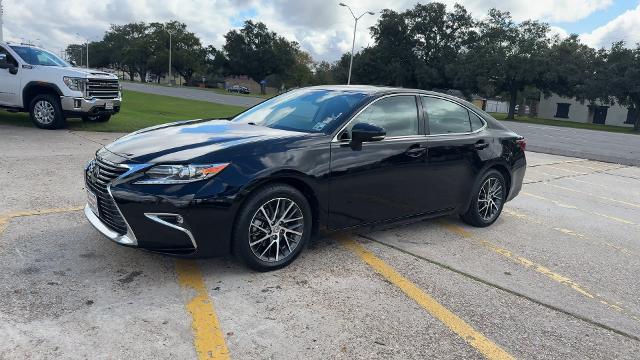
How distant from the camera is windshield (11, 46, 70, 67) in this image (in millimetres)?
10672

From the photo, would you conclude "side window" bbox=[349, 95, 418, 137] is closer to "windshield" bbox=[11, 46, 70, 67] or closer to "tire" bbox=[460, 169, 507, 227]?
"tire" bbox=[460, 169, 507, 227]

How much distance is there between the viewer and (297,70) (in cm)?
8644

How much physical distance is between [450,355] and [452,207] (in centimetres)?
260

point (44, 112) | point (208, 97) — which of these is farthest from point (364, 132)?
point (208, 97)

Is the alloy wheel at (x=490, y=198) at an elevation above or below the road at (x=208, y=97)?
below

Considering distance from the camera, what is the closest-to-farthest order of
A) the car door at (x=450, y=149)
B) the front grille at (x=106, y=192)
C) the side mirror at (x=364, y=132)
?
1. the front grille at (x=106, y=192)
2. the side mirror at (x=364, y=132)
3. the car door at (x=450, y=149)

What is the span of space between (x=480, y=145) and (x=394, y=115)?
1.34 m

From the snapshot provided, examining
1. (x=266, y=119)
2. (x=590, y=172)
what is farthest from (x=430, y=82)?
(x=266, y=119)

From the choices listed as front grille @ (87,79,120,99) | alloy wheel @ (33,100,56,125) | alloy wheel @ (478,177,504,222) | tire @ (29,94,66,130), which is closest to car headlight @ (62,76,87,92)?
front grille @ (87,79,120,99)

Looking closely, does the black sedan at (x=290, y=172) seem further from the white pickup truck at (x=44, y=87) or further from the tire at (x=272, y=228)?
the white pickup truck at (x=44, y=87)

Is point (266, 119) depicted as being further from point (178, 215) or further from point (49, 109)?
point (49, 109)

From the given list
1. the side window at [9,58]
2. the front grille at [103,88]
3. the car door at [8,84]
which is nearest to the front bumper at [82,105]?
the front grille at [103,88]

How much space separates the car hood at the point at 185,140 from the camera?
12.1ft

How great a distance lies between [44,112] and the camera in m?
10.7
